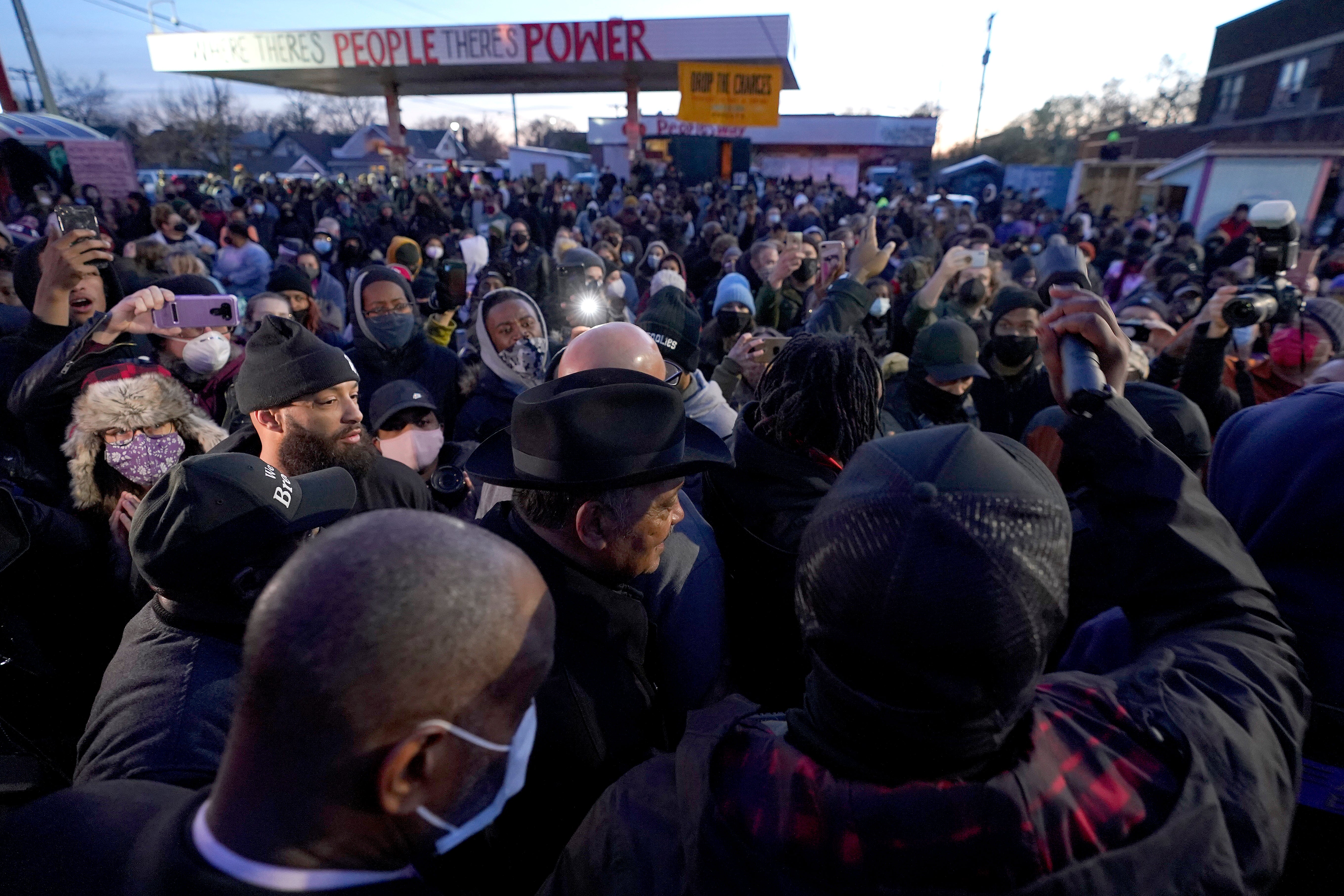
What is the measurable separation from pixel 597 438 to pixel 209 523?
92cm

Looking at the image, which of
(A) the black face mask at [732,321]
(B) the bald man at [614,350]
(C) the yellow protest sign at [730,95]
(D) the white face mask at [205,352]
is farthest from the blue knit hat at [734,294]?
(C) the yellow protest sign at [730,95]

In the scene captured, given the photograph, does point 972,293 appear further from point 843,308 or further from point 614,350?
point 614,350

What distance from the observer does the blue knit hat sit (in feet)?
16.6

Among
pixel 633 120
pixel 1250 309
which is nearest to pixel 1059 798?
pixel 1250 309

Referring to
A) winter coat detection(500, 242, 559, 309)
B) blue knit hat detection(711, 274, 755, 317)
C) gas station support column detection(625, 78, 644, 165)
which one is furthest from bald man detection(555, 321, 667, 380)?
gas station support column detection(625, 78, 644, 165)

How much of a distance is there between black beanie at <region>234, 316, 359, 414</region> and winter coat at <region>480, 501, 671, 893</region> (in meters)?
1.50

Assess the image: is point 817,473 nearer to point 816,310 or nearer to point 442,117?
point 816,310

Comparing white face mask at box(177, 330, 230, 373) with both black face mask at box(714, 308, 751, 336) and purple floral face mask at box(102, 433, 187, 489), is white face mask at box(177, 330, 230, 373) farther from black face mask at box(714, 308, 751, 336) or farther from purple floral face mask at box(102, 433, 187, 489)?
black face mask at box(714, 308, 751, 336)

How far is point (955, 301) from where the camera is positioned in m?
5.36

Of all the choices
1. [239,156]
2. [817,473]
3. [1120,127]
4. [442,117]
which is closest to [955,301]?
[817,473]

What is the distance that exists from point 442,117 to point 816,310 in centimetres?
11580

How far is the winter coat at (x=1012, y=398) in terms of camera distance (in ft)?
12.6

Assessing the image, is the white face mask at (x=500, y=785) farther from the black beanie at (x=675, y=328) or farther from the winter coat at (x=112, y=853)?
the black beanie at (x=675, y=328)

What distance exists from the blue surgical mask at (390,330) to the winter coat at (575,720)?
9.76 feet
